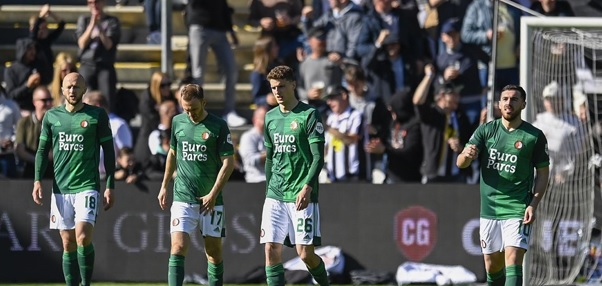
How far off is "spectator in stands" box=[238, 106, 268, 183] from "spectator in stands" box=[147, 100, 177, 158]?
38.9 inches

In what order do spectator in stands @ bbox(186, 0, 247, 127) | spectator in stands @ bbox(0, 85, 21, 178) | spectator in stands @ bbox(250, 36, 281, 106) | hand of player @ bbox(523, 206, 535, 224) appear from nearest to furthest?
hand of player @ bbox(523, 206, 535, 224), spectator in stands @ bbox(0, 85, 21, 178), spectator in stands @ bbox(250, 36, 281, 106), spectator in stands @ bbox(186, 0, 247, 127)

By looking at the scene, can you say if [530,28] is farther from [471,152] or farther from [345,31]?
[345,31]

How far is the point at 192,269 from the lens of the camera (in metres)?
16.9

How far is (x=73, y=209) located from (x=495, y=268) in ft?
13.6

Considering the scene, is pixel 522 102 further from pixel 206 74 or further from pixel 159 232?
pixel 206 74

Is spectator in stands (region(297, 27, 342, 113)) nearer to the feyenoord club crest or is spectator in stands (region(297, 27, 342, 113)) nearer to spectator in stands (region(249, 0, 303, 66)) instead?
spectator in stands (region(249, 0, 303, 66))

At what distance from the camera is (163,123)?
17.6m

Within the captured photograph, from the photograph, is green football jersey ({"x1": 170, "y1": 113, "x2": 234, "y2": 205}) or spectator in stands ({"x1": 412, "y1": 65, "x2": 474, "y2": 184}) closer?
green football jersey ({"x1": 170, "y1": 113, "x2": 234, "y2": 205})

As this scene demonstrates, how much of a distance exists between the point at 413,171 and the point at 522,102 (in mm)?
4746

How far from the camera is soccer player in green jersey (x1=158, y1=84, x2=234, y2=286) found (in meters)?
13.3

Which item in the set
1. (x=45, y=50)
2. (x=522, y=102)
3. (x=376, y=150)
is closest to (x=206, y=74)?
(x=45, y=50)

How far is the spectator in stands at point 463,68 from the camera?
18.7 metres

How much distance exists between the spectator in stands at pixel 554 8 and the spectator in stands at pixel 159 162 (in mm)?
5679

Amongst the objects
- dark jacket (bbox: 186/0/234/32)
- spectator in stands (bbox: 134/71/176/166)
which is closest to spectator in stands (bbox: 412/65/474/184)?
spectator in stands (bbox: 134/71/176/166)
